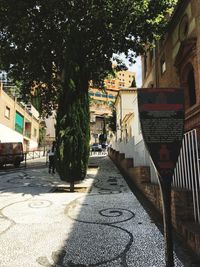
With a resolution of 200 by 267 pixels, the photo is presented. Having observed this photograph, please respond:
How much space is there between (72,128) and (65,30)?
716 cm

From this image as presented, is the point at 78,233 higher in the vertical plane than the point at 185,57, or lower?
lower

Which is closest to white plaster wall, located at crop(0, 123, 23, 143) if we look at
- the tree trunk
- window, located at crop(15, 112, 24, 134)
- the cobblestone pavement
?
window, located at crop(15, 112, 24, 134)

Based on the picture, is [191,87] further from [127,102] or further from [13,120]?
[13,120]

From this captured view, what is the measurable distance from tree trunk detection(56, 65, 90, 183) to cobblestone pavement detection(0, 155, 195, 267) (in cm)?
166

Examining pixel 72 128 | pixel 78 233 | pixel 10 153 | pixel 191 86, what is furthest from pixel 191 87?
pixel 10 153

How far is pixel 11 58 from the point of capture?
14.1 m

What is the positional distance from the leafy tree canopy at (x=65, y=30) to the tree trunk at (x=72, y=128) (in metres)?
2.50

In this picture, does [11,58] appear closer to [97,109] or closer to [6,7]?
[6,7]

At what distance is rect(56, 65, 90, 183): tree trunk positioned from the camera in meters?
8.77

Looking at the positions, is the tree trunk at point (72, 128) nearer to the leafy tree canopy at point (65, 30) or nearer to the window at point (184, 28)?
the leafy tree canopy at point (65, 30)

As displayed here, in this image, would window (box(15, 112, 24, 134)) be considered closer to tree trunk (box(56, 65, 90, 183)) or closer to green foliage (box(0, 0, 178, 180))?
green foliage (box(0, 0, 178, 180))

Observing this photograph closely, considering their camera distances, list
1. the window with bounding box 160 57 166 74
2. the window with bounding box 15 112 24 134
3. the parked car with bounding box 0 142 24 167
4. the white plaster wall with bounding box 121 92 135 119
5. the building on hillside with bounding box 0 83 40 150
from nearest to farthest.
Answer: the window with bounding box 160 57 166 74
the parked car with bounding box 0 142 24 167
the building on hillside with bounding box 0 83 40 150
the window with bounding box 15 112 24 134
the white plaster wall with bounding box 121 92 135 119

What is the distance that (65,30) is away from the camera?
13.3m

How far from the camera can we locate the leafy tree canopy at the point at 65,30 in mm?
12289
